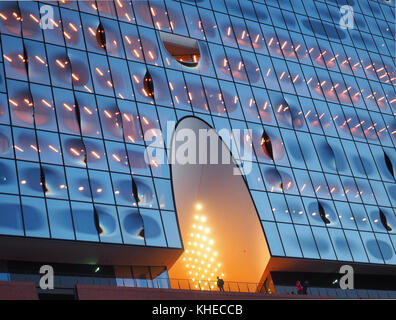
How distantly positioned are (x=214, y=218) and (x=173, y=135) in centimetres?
653

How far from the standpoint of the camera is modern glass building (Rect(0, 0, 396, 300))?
1099 inches

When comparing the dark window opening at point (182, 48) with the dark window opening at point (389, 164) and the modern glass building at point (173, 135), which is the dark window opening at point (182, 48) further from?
the dark window opening at point (389, 164)

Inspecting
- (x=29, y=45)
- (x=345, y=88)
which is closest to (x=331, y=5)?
(x=345, y=88)

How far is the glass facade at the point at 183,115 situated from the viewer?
28.4 meters

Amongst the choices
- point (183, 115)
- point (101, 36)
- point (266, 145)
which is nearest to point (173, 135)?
point (183, 115)

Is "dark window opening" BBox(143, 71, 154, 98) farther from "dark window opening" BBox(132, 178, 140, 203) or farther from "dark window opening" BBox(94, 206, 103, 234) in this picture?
"dark window opening" BBox(94, 206, 103, 234)

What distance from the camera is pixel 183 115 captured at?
3403 centimetres

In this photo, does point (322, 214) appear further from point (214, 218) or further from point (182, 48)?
point (182, 48)

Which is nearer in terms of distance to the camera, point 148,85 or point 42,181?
point 42,181

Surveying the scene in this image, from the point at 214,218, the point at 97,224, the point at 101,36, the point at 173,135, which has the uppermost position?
the point at 101,36

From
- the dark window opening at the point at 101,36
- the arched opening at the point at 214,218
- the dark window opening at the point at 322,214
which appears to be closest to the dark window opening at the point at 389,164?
the dark window opening at the point at 322,214

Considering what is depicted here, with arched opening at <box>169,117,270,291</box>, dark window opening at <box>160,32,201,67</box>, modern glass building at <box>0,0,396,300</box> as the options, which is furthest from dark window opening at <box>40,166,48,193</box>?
dark window opening at <box>160,32,201,67</box>

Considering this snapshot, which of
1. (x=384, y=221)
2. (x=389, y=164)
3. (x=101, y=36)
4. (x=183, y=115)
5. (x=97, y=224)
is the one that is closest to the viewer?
(x=97, y=224)

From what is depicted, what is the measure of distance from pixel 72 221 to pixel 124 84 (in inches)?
368
